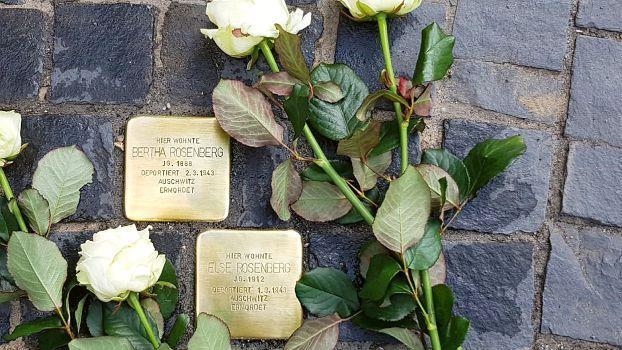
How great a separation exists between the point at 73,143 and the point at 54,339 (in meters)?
0.26

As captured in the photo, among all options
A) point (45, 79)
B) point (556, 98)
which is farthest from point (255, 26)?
point (556, 98)

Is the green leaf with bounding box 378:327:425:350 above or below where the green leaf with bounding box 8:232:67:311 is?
below

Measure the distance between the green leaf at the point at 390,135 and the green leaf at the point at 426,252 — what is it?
0.38 feet

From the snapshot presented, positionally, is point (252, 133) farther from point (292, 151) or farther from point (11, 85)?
point (11, 85)

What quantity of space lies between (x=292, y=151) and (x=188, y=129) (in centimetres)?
16

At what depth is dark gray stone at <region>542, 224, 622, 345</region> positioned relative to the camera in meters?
0.98

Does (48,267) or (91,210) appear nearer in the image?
(48,267)

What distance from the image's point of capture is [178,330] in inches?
35.7

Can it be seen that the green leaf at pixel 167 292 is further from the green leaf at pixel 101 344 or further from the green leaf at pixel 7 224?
the green leaf at pixel 7 224

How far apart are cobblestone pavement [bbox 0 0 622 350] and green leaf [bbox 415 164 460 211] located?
0.20 feet

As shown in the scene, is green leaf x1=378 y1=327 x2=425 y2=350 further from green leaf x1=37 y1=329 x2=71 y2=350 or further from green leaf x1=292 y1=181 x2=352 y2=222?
green leaf x1=37 y1=329 x2=71 y2=350

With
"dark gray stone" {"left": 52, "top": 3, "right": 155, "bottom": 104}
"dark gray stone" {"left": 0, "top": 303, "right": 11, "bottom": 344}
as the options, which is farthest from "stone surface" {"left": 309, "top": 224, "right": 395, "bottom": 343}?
"dark gray stone" {"left": 0, "top": 303, "right": 11, "bottom": 344}

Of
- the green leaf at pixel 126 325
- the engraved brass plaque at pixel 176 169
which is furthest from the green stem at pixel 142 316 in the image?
the engraved brass plaque at pixel 176 169

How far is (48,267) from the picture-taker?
34.9 inches
